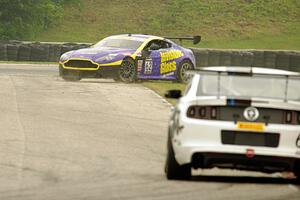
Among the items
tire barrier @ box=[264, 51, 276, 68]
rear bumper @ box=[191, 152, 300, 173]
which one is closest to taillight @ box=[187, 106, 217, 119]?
rear bumper @ box=[191, 152, 300, 173]

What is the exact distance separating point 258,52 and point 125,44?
11403 millimetres

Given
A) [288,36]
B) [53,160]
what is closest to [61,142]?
[53,160]

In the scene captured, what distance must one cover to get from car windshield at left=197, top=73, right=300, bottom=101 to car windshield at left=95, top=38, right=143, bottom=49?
16308 millimetres

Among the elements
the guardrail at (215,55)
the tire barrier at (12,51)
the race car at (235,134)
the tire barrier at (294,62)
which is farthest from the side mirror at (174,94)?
the tire barrier at (12,51)

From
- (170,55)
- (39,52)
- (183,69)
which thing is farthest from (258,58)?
(170,55)

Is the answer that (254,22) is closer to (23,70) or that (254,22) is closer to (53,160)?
(23,70)

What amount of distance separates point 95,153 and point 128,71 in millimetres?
13811

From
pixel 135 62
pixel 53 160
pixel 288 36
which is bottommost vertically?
pixel 288 36

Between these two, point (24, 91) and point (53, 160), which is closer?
point (53, 160)

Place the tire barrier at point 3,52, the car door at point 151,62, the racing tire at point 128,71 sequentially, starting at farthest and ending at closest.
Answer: the tire barrier at point 3,52, the car door at point 151,62, the racing tire at point 128,71

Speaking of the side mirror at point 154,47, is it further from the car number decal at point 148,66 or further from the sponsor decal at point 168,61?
the car number decal at point 148,66

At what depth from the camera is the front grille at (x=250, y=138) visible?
1089cm

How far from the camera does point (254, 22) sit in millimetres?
57219

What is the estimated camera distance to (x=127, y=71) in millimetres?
27344
